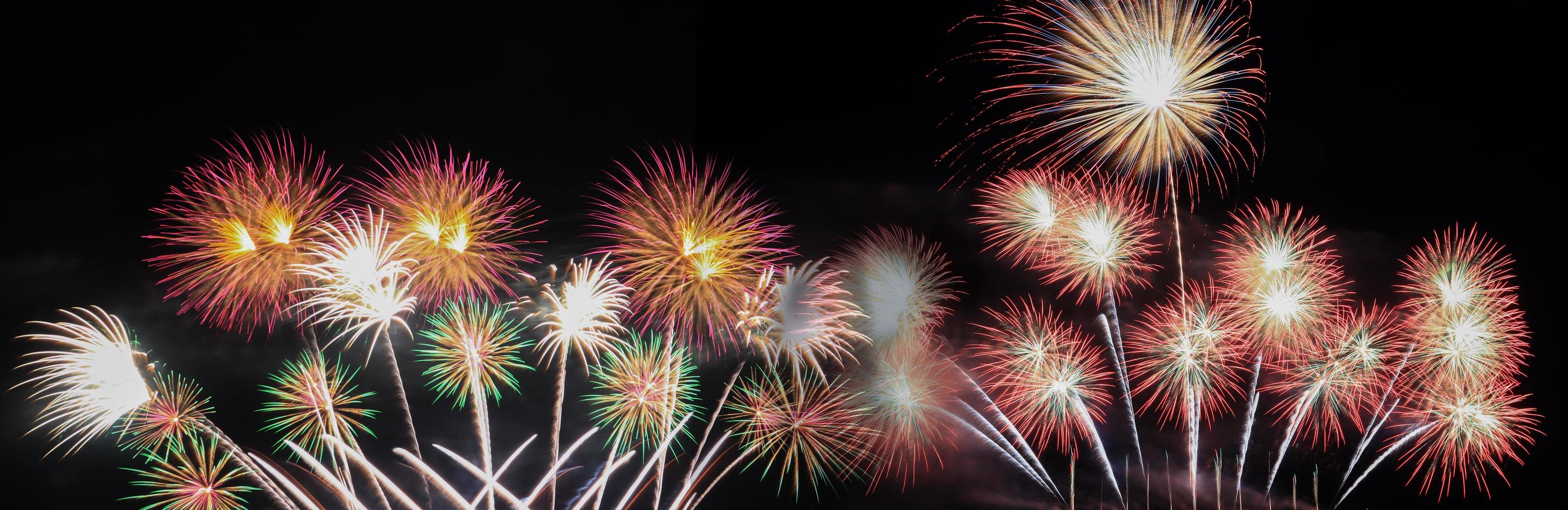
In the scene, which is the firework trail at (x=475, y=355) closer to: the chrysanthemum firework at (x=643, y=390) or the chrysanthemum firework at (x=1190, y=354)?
the chrysanthemum firework at (x=643, y=390)

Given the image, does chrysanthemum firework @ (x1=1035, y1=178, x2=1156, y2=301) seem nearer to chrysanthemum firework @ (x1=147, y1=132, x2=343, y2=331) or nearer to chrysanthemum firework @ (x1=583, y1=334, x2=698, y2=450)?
chrysanthemum firework @ (x1=583, y1=334, x2=698, y2=450)

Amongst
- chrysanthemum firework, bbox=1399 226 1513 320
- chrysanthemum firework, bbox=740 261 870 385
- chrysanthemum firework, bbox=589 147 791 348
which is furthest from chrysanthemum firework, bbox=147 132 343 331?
chrysanthemum firework, bbox=1399 226 1513 320

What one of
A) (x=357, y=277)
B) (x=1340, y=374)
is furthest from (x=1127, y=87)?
(x=357, y=277)

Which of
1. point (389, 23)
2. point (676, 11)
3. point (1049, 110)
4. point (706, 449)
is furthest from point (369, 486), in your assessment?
point (1049, 110)

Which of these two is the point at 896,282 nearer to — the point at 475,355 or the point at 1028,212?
the point at 1028,212

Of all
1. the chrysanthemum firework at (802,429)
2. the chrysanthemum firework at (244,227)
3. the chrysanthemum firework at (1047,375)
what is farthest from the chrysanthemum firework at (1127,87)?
the chrysanthemum firework at (244,227)

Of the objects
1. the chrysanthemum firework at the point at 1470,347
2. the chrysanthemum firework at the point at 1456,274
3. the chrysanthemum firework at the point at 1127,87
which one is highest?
the chrysanthemum firework at the point at 1127,87
